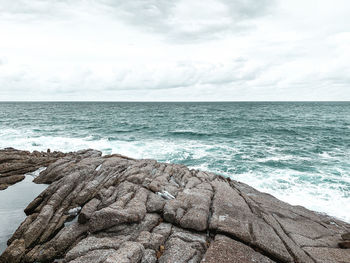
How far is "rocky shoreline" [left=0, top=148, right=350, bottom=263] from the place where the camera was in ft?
26.3

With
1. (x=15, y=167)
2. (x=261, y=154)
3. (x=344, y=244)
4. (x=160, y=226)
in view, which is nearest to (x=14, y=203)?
(x=15, y=167)

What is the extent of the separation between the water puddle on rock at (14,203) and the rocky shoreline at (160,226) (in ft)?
1.67

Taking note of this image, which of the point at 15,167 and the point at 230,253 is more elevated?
the point at 15,167

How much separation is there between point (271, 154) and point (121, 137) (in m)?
29.8

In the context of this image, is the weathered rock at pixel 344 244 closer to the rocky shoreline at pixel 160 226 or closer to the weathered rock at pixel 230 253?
the rocky shoreline at pixel 160 226

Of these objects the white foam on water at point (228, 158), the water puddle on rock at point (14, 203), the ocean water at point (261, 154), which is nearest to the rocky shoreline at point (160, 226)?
the water puddle on rock at point (14, 203)

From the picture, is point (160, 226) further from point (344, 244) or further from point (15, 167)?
point (15, 167)

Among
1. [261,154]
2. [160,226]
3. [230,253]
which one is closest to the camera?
[230,253]

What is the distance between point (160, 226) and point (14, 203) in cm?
935

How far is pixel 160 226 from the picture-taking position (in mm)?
9453

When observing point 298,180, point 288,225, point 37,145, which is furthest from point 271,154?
point 37,145

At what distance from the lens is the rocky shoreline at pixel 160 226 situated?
8008 mm

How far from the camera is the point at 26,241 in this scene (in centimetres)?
895

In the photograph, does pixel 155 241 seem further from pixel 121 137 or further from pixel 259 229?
pixel 121 137
